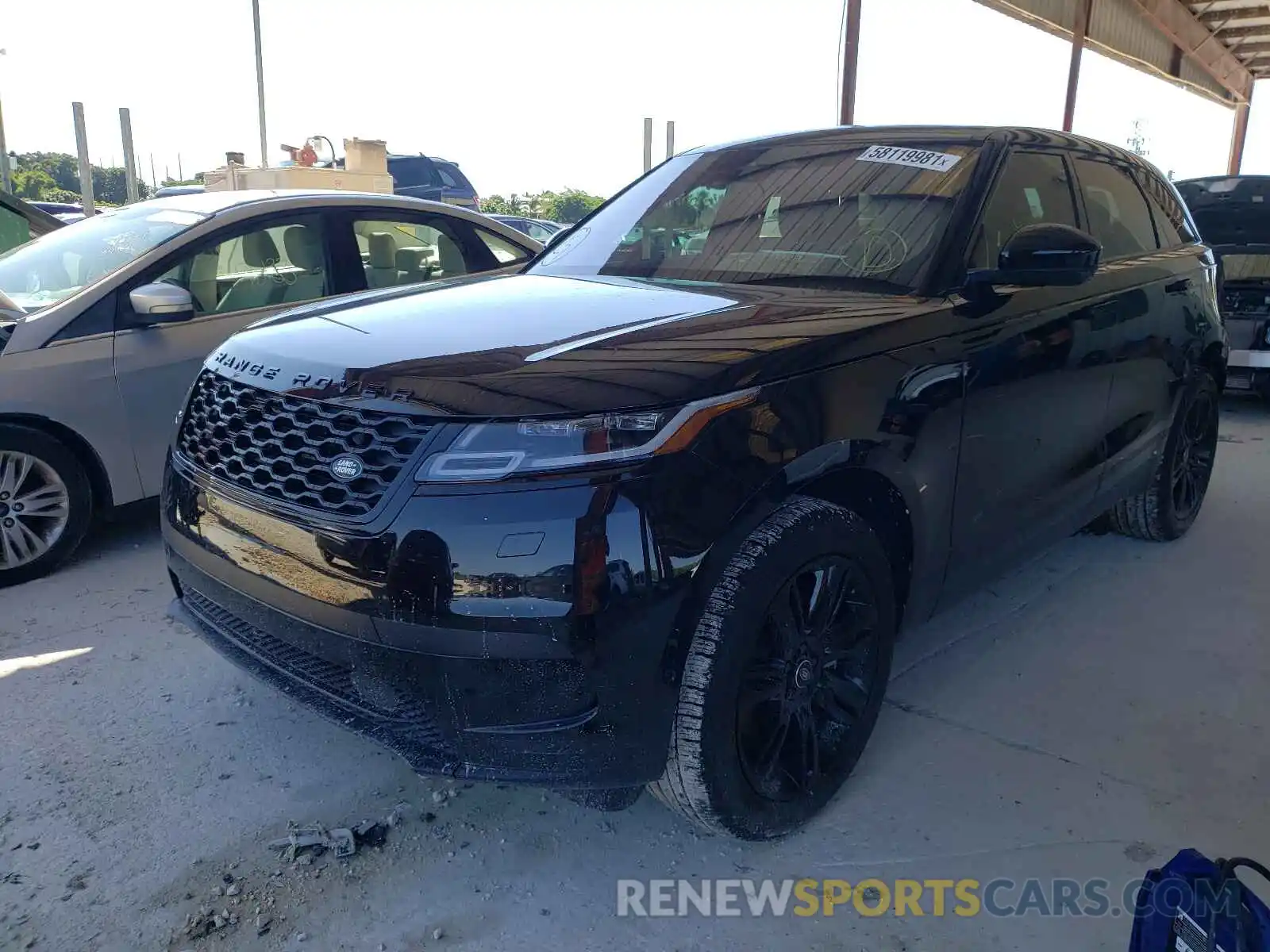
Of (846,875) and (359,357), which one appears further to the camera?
(846,875)

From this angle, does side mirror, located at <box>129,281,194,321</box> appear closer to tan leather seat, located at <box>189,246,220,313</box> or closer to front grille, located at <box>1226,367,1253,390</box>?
tan leather seat, located at <box>189,246,220,313</box>

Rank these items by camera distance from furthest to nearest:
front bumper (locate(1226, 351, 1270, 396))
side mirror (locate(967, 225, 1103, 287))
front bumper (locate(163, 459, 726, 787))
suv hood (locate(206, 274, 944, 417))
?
1. front bumper (locate(1226, 351, 1270, 396))
2. side mirror (locate(967, 225, 1103, 287))
3. suv hood (locate(206, 274, 944, 417))
4. front bumper (locate(163, 459, 726, 787))

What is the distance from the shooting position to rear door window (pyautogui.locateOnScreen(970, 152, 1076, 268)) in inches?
114

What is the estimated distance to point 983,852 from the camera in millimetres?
2383

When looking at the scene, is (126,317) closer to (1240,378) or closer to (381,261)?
(381,261)

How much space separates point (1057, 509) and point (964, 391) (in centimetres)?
93

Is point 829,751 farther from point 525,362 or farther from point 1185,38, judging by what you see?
point 1185,38

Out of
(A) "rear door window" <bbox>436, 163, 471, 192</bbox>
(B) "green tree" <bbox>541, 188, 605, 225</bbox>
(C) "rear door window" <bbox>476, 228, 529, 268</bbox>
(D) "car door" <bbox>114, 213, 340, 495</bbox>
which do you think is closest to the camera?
(D) "car door" <bbox>114, 213, 340, 495</bbox>

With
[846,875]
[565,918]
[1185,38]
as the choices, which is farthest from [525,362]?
[1185,38]

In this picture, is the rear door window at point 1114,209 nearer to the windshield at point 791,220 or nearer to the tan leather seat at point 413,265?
the windshield at point 791,220

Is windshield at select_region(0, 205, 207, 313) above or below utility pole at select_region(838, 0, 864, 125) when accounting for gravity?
below

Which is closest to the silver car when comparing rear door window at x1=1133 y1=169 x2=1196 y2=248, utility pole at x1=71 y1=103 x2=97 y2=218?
rear door window at x1=1133 y1=169 x2=1196 y2=248

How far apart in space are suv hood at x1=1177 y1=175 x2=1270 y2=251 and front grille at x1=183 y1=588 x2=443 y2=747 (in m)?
7.76

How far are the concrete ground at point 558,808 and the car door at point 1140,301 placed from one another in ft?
2.40
